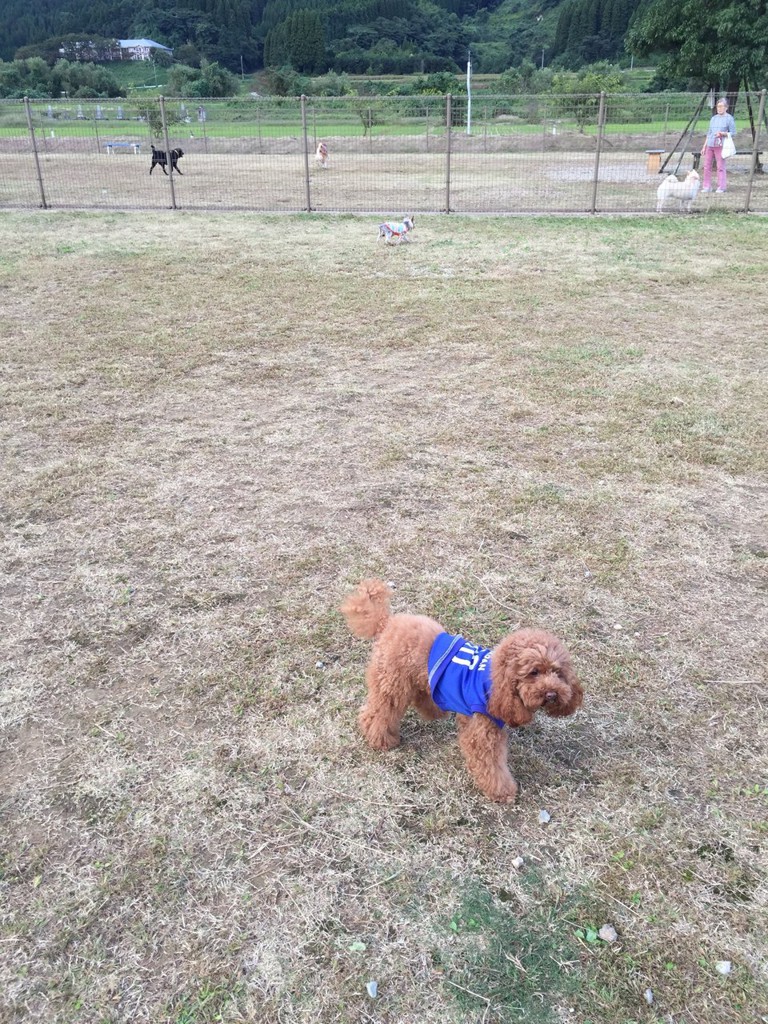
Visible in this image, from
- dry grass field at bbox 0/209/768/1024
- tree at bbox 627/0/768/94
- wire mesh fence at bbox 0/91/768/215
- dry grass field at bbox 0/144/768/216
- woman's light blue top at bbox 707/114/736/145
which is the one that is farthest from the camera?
tree at bbox 627/0/768/94

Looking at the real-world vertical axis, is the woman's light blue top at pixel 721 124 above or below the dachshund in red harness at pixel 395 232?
above

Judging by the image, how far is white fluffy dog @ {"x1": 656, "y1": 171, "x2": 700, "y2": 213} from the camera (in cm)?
1251

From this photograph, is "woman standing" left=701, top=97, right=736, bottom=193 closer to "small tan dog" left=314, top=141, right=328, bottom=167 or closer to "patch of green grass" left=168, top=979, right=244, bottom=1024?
"small tan dog" left=314, top=141, right=328, bottom=167

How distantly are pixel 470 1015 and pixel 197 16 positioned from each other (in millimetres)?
151705

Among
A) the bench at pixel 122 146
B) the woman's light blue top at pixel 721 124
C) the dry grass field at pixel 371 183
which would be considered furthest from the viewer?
the bench at pixel 122 146

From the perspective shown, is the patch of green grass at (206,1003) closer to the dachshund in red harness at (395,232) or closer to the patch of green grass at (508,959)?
the patch of green grass at (508,959)

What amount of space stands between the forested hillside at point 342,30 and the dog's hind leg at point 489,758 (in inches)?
4552

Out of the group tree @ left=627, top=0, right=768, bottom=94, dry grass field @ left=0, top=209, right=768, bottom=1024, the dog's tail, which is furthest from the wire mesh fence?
the dog's tail

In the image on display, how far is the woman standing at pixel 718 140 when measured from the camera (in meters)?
13.3

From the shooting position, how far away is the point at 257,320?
22.8 ft

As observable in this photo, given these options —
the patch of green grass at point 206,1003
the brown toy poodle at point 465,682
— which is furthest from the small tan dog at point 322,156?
the patch of green grass at point 206,1003

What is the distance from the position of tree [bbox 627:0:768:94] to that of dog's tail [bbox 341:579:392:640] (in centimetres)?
2224

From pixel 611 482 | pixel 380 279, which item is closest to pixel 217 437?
pixel 611 482

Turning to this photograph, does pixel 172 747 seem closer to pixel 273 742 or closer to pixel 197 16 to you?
pixel 273 742
